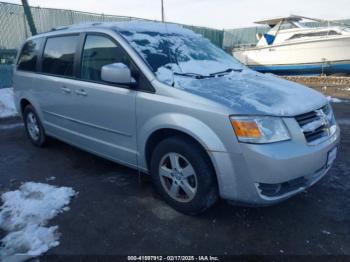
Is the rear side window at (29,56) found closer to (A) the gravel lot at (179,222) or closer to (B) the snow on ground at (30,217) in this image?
(A) the gravel lot at (179,222)

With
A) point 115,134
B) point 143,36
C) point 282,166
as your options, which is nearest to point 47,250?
point 115,134

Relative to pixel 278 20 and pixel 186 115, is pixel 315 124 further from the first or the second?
pixel 278 20

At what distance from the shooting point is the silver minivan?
2.57 m

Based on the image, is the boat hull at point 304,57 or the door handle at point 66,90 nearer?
the door handle at point 66,90

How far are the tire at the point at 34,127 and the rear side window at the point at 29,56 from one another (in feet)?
2.06

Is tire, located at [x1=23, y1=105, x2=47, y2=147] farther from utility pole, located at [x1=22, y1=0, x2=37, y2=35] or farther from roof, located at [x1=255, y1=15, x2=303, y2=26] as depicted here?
roof, located at [x1=255, y1=15, x2=303, y2=26]

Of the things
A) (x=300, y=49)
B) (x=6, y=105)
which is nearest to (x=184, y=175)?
(x=6, y=105)

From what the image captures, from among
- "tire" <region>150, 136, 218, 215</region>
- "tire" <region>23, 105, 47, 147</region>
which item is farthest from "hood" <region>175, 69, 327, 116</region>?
"tire" <region>23, 105, 47, 147</region>

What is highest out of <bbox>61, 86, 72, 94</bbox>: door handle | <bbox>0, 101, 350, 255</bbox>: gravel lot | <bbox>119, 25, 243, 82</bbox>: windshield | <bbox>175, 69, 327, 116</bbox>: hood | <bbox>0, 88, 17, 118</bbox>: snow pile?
<bbox>119, 25, 243, 82</bbox>: windshield

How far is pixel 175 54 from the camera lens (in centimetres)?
350

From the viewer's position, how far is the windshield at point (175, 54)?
3.25 meters

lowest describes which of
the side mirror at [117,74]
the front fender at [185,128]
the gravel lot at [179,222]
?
the gravel lot at [179,222]

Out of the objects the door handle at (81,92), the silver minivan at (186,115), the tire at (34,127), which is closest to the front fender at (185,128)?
the silver minivan at (186,115)

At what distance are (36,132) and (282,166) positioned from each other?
4.13 meters
